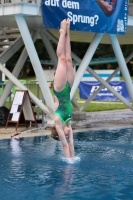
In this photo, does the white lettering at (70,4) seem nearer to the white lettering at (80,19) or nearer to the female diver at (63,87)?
the white lettering at (80,19)

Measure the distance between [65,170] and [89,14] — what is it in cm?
821

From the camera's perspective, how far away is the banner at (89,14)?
50.7ft

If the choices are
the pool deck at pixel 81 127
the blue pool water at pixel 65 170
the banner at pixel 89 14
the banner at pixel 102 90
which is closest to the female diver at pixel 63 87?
the blue pool water at pixel 65 170

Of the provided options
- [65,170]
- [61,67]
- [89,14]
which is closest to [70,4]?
[89,14]

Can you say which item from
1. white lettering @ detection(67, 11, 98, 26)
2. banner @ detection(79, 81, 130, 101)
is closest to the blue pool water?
white lettering @ detection(67, 11, 98, 26)

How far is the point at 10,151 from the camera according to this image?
12.2 meters

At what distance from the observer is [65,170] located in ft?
31.6

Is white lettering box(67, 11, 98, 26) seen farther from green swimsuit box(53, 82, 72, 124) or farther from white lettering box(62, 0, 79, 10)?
green swimsuit box(53, 82, 72, 124)

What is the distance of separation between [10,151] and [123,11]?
807 centimetres

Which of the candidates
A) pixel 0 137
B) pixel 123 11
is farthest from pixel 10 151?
pixel 123 11

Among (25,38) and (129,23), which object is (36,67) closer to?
(25,38)

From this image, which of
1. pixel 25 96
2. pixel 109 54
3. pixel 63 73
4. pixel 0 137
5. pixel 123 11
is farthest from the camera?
pixel 109 54

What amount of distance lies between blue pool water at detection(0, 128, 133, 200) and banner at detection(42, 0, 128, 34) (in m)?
3.99

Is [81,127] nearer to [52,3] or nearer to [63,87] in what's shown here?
[52,3]
